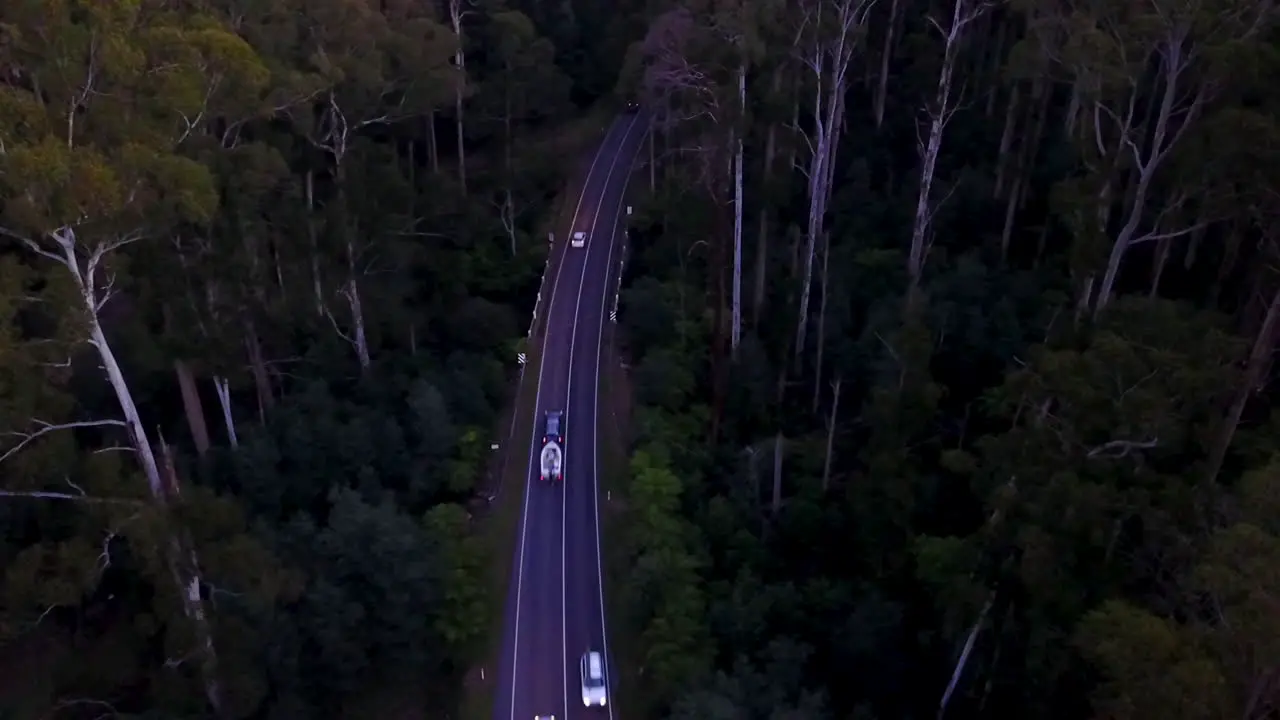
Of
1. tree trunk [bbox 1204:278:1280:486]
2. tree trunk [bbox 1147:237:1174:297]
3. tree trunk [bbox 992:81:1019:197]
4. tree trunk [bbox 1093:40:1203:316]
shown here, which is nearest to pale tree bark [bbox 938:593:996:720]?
tree trunk [bbox 1204:278:1280:486]

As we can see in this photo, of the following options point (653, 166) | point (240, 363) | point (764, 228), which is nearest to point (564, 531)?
point (240, 363)

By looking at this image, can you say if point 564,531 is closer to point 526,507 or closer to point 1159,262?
point 526,507

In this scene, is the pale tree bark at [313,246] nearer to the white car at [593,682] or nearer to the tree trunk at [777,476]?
the white car at [593,682]

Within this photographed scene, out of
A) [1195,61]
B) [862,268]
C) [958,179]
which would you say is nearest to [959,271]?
[862,268]

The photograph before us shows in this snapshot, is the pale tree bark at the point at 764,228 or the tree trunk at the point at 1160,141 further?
the pale tree bark at the point at 764,228

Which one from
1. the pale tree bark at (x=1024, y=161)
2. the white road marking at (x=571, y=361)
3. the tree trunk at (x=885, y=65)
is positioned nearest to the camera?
the white road marking at (x=571, y=361)

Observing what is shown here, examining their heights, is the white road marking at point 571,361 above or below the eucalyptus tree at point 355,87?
below

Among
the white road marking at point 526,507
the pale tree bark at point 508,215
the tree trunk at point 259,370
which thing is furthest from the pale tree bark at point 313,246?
the pale tree bark at point 508,215

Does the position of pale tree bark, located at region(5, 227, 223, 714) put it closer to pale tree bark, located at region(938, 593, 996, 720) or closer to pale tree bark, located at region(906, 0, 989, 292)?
pale tree bark, located at region(938, 593, 996, 720)
